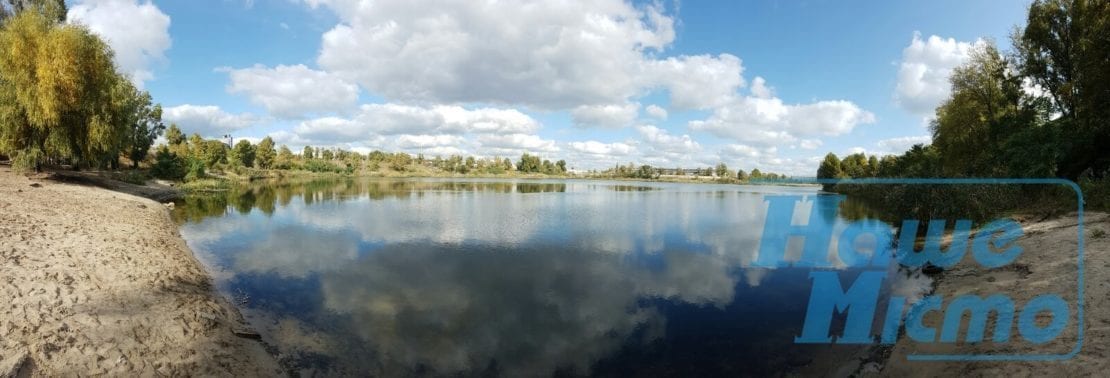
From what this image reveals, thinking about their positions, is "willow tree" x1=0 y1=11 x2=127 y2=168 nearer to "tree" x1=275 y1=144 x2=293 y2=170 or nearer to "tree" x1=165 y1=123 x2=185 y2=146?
"tree" x1=165 y1=123 x2=185 y2=146

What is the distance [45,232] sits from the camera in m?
16.7

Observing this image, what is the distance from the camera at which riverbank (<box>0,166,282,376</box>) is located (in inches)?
356

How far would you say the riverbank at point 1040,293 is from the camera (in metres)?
9.43

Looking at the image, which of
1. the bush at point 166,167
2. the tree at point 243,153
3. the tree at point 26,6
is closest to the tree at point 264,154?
the tree at point 243,153

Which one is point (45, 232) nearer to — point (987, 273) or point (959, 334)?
point (959, 334)

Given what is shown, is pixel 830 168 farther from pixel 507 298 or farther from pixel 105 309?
pixel 105 309

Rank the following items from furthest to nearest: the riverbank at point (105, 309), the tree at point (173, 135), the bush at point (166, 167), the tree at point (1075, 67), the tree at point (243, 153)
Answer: the tree at point (243, 153)
the tree at point (173, 135)
the bush at point (166, 167)
the tree at point (1075, 67)
the riverbank at point (105, 309)

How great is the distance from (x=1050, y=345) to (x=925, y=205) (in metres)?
28.1

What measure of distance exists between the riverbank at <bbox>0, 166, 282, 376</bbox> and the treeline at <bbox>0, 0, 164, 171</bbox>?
661 inches

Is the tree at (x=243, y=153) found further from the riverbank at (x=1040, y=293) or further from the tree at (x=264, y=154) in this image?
the riverbank at (x=1040, y=293)

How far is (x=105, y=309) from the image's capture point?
1141cm

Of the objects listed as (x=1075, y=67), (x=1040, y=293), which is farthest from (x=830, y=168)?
(x=1040, y=293)

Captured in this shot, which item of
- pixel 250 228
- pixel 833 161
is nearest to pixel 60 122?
pixel 250 228

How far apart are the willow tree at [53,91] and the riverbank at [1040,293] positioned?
48161mm
